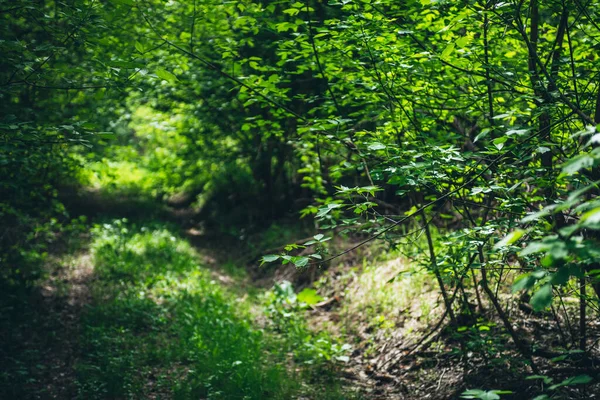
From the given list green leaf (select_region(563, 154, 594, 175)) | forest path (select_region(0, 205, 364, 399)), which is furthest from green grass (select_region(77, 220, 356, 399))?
green leaf (select_region(563, 154, 594, 175))

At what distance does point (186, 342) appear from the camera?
5.83 metres

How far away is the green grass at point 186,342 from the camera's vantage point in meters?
4.80

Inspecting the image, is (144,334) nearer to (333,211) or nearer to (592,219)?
(333,211)

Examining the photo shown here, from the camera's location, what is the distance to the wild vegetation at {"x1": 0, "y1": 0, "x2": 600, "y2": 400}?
3.32 metres

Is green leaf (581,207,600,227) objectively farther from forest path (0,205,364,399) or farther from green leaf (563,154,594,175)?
forest path (0,205,364,399)

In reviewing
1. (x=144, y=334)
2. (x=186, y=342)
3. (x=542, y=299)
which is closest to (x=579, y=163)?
(x=542, y=299)

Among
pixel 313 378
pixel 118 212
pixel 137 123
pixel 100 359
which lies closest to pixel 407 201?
pixel 313 378

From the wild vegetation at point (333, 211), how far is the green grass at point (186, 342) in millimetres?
34

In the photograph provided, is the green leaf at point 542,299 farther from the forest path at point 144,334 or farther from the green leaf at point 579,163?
Answer: the forest path at point 144,334

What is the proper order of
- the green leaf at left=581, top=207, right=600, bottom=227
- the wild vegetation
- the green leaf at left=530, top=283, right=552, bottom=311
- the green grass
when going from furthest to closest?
the green grass < the wild vegetation < the green leaf at left=530, top=283, right=552, bottom=311 < the green leaf at left=581, top=207, right=600, bottom=227

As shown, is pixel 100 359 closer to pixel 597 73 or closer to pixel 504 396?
pixel 504 396

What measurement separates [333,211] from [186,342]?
344 cm

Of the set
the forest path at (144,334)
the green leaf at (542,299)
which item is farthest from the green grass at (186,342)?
the green leaf at (542,299)

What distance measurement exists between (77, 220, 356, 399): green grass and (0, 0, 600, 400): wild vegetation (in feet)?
0.11
